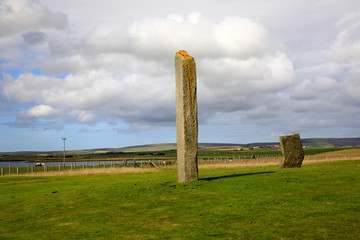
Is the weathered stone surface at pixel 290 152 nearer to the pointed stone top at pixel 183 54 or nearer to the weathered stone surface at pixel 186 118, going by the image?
the weathered stone surface at pixel 186 118

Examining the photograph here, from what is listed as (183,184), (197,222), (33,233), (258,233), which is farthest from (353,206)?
(33,233)

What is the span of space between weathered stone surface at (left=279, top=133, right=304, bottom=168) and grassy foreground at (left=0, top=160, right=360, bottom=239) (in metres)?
8.10

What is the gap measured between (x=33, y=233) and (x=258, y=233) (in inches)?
237

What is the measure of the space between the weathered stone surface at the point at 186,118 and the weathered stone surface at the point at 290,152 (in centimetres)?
1024

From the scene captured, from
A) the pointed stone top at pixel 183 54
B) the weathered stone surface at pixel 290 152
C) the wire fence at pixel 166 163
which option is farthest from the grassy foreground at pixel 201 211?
the wire fence at pixel 166 163

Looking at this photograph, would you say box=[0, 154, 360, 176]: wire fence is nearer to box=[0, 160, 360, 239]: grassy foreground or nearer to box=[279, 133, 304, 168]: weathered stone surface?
box=[279, 133, 304, 168]: weathered stone surface

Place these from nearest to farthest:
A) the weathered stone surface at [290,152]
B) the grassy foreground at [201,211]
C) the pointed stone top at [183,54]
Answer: the grassy foreground at [201,211]
the pointed stone top at [183,54]
the weathered stone surface at [290,152]

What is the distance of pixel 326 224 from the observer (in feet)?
26.7

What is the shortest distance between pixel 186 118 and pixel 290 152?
11.5 meters

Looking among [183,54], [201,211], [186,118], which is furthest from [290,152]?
[201,211]

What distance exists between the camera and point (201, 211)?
10453mm

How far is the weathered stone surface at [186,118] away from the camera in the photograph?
50.1 feet

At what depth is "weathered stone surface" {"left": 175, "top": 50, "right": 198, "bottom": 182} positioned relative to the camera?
1527 cm

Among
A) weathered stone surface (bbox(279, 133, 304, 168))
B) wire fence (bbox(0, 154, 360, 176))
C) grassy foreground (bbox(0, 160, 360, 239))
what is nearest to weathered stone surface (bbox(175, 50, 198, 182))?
grassy foreground (bbox(0, 160, 360, 239))
